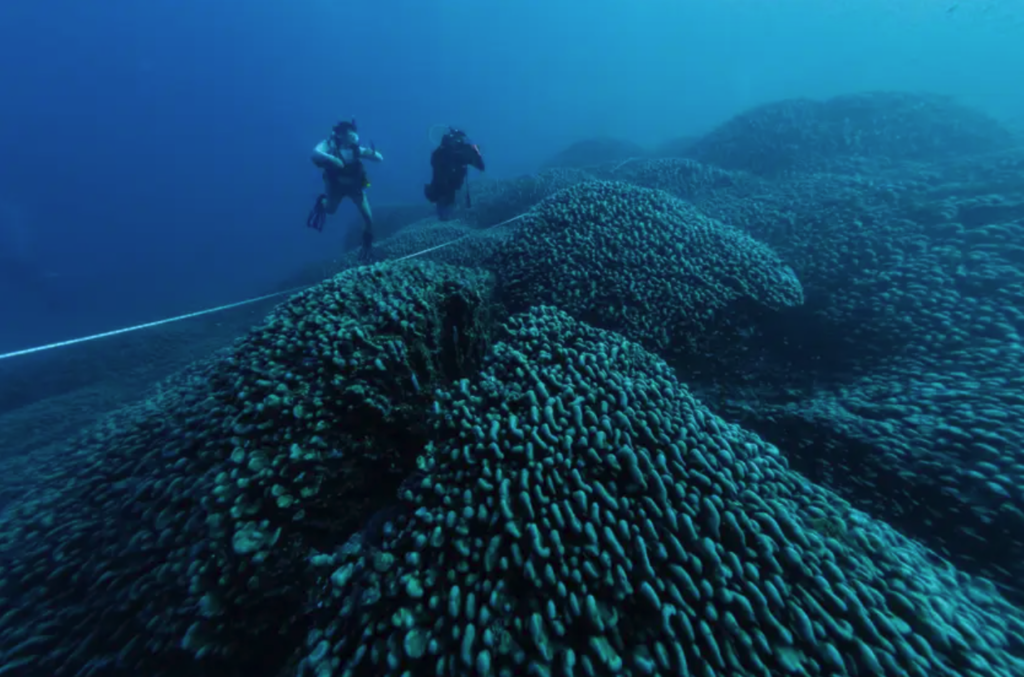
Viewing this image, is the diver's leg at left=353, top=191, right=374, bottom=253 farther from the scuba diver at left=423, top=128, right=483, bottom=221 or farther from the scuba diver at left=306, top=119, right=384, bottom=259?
the scuba diver at left=423, top=128, right=483, bottom=221

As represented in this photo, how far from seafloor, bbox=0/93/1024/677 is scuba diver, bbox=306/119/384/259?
607 cm

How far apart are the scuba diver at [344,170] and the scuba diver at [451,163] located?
1449 mm

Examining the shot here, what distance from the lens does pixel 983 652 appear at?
2.15 meters

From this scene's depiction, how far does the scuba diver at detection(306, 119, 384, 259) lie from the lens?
10.2m

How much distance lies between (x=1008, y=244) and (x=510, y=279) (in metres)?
5.96

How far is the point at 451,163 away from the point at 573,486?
1008 centimetres

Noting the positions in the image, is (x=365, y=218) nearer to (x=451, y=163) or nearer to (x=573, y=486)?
(x=451, y=163)

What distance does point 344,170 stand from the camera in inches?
427

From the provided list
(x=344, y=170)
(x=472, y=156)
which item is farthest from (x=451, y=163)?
(x=344, y=170)

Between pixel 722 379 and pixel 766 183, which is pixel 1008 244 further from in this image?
pixel 766 183

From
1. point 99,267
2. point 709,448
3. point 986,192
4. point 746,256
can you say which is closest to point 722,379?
point 746,256

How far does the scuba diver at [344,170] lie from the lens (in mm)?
10234

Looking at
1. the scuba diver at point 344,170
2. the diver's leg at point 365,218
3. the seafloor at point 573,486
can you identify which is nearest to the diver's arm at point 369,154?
the scuba diver at point 344,170

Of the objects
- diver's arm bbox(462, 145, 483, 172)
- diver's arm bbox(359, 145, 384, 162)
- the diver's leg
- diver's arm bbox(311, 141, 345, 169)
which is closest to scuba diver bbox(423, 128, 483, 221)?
diver's arm bbox(462, 145, 483, 172)
